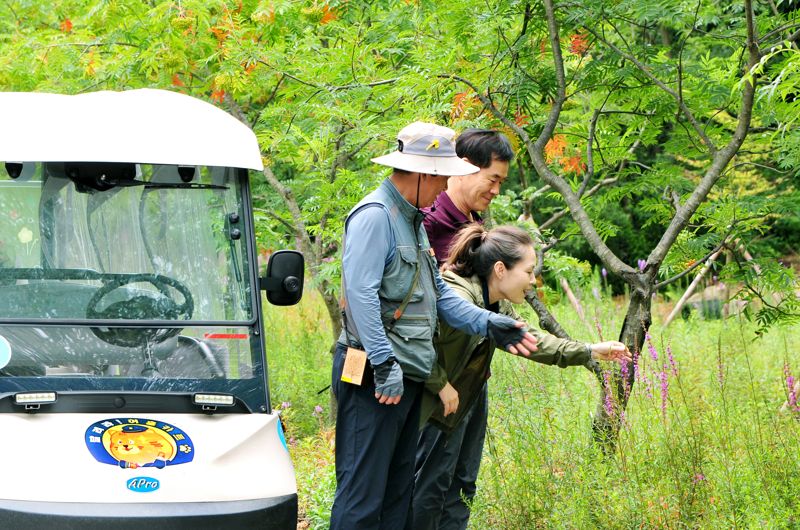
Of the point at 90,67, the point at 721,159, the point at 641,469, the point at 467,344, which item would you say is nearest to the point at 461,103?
the point at 721,159

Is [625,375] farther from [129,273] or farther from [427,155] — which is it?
[129,273]

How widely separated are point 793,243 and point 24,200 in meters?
16.7

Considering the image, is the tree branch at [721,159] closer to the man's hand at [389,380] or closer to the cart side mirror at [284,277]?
the man's hand at [389,380]

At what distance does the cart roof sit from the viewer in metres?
4.65

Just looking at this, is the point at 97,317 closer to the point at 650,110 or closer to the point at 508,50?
the point at 508,50

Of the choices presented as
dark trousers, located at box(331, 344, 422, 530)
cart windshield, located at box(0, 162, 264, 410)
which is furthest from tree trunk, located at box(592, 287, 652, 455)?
cart windshield, located at box(0, 162, 264, 410)

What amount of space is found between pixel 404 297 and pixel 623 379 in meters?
1.38

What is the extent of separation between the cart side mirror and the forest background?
1.50 meters

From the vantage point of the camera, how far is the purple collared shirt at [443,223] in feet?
16.9

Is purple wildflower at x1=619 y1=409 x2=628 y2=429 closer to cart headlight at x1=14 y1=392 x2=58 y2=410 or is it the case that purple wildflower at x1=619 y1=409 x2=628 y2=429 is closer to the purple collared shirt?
the purple collared shirt

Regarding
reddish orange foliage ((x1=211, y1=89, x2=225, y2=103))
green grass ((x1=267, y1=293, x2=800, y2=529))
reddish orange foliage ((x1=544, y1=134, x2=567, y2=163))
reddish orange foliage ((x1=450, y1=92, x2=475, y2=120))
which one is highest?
reddish orange foliage ((x1=211, y1=89, x2=225, y2=103))

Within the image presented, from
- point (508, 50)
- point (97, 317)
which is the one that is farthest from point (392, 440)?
point (508, 50)

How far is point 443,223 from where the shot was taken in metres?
5.13

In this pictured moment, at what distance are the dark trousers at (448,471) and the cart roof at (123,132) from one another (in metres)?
1.62
